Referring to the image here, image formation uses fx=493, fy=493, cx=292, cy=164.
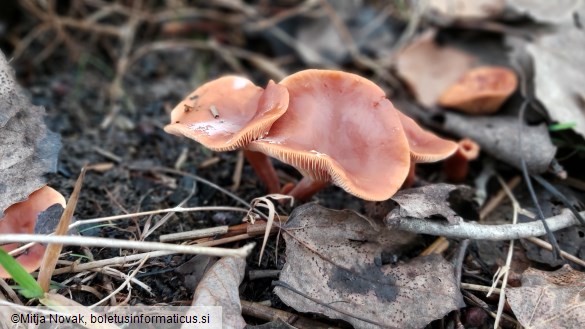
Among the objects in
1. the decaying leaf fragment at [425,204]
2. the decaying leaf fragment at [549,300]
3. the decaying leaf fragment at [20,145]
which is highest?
→ the decaying leaf fragment at [20,145]

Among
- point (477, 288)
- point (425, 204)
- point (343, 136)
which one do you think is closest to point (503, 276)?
point (477, 288)

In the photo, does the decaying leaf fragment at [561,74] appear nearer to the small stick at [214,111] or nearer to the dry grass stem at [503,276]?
the dry grass stem at [503,276]

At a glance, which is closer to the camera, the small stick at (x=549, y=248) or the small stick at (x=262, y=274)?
the small stick at (x=262, y=274)

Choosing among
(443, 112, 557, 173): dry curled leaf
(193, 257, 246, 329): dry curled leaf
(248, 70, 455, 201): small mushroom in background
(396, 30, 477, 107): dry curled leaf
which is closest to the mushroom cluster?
(248, 70, 455, 201): small mushroom in background

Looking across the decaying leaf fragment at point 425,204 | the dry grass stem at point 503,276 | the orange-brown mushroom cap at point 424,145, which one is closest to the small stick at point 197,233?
the decaying leaf fragment at point 425,204

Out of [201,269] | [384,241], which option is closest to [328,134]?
[384,241]

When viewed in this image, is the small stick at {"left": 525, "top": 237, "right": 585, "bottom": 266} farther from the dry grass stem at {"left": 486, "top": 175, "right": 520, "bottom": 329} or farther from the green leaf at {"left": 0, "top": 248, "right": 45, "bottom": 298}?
the green leaf at {"left": 0, "top": 248, "right": 45, "bottom": 298}
